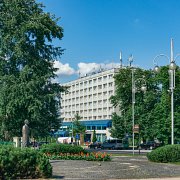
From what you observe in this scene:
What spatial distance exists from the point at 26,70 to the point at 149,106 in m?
36.2

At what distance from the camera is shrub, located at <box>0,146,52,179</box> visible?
14.8 meters

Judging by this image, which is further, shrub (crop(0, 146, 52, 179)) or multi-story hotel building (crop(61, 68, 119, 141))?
multi-story hotel building (crop(61, 68, 119, 141))

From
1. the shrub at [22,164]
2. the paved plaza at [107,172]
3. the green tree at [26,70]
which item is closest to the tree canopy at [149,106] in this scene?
the green tree at [26,70]

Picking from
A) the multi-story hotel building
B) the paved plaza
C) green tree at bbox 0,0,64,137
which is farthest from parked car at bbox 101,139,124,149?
the paved plaza

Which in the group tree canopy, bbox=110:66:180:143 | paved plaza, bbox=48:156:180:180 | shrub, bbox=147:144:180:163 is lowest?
paved plaza, bbox=48:156:180:180

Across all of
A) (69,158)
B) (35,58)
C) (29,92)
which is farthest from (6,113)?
(69,158)

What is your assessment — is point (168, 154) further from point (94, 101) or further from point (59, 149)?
point (94, 101)

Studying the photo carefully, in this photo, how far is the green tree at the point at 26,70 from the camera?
43281mm

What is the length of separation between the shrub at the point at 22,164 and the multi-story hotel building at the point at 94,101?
4075 inches

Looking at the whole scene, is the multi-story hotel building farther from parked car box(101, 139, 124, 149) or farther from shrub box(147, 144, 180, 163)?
shrub box(147, 144, 180, 163)

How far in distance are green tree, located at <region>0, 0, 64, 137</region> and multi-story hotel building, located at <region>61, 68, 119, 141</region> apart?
2892 inches

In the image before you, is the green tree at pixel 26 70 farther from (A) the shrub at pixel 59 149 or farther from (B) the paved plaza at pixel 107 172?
(B) the paved plaza at pixel 107 172

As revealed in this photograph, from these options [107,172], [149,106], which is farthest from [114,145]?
[107,172]

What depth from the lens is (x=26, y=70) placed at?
43.6 m
